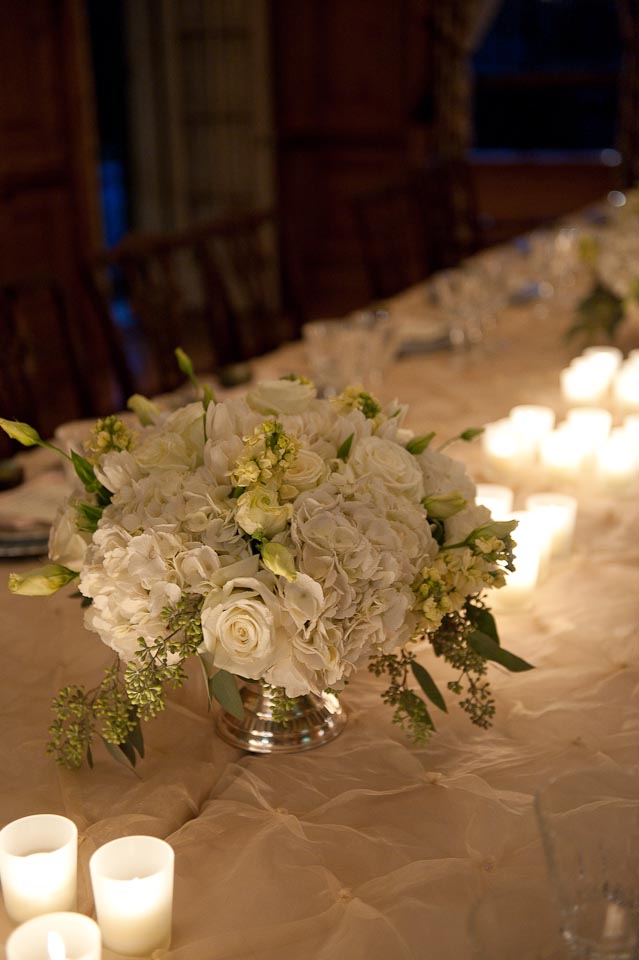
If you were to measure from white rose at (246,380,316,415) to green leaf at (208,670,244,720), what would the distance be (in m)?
0.27

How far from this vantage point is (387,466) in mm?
1073

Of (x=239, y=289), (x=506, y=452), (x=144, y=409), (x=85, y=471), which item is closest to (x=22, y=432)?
(x=85, y=471)

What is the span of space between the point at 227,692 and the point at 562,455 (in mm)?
944

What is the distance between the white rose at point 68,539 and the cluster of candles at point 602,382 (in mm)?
1324

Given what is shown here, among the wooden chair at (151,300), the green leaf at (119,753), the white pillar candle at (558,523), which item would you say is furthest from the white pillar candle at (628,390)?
the green leaf at (119,753)

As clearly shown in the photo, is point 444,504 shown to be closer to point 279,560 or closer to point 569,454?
point 279,560

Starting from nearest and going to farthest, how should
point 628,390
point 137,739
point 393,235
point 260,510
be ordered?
point 260,510
point 137,739
point 628,390
point 393,235

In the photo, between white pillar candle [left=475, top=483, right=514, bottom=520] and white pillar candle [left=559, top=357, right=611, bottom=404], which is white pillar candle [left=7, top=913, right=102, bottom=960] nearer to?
white pillar candle [left=475, top=483, right=514, bottom=520]

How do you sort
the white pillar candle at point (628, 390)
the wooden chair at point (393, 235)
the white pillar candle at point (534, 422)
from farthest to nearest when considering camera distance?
1. the wooden chair at point (393, 235)
2. the white pillar candle at point (628, 390)
3. the white pillar candle at point (534, 422)

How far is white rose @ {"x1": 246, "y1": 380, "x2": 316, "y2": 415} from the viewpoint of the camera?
3.77 feet

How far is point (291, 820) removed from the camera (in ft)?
3.48

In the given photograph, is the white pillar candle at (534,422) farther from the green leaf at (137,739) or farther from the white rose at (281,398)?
the green leaf at (137,739)

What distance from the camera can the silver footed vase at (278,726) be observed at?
117 centimetres

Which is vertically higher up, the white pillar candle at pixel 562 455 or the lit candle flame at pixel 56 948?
the lit candle flame at pixel 56 948
